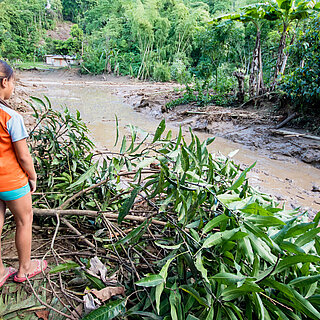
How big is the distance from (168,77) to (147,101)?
15172 mm

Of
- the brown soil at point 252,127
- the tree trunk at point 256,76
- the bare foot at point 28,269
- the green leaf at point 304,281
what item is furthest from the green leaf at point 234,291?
the tree trunk at point 256,76

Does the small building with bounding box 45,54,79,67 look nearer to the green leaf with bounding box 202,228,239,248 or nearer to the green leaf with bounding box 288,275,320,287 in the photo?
the green leaf with bounding box 202,228,239,248

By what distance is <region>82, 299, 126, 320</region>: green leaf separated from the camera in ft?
3.56

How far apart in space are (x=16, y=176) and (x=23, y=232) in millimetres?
359

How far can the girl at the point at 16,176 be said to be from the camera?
148 cm

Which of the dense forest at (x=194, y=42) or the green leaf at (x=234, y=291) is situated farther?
the dense forest at (x=194, y=42)

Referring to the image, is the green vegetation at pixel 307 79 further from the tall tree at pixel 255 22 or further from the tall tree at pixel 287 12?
the tall tree at pixel 255 22

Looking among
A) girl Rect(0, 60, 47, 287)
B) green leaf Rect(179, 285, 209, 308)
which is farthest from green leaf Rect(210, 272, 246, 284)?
girl Rect(0, 60, 47, 287)

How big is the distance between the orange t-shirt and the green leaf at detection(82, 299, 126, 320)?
90cm

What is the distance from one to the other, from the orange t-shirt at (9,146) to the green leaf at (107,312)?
90 centimetres

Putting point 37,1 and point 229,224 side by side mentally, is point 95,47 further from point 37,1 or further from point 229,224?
point 229,224

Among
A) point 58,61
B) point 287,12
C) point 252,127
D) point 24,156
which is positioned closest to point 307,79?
point 252,127

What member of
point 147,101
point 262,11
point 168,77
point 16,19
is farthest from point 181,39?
point 16,19

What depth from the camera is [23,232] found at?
156 cm
